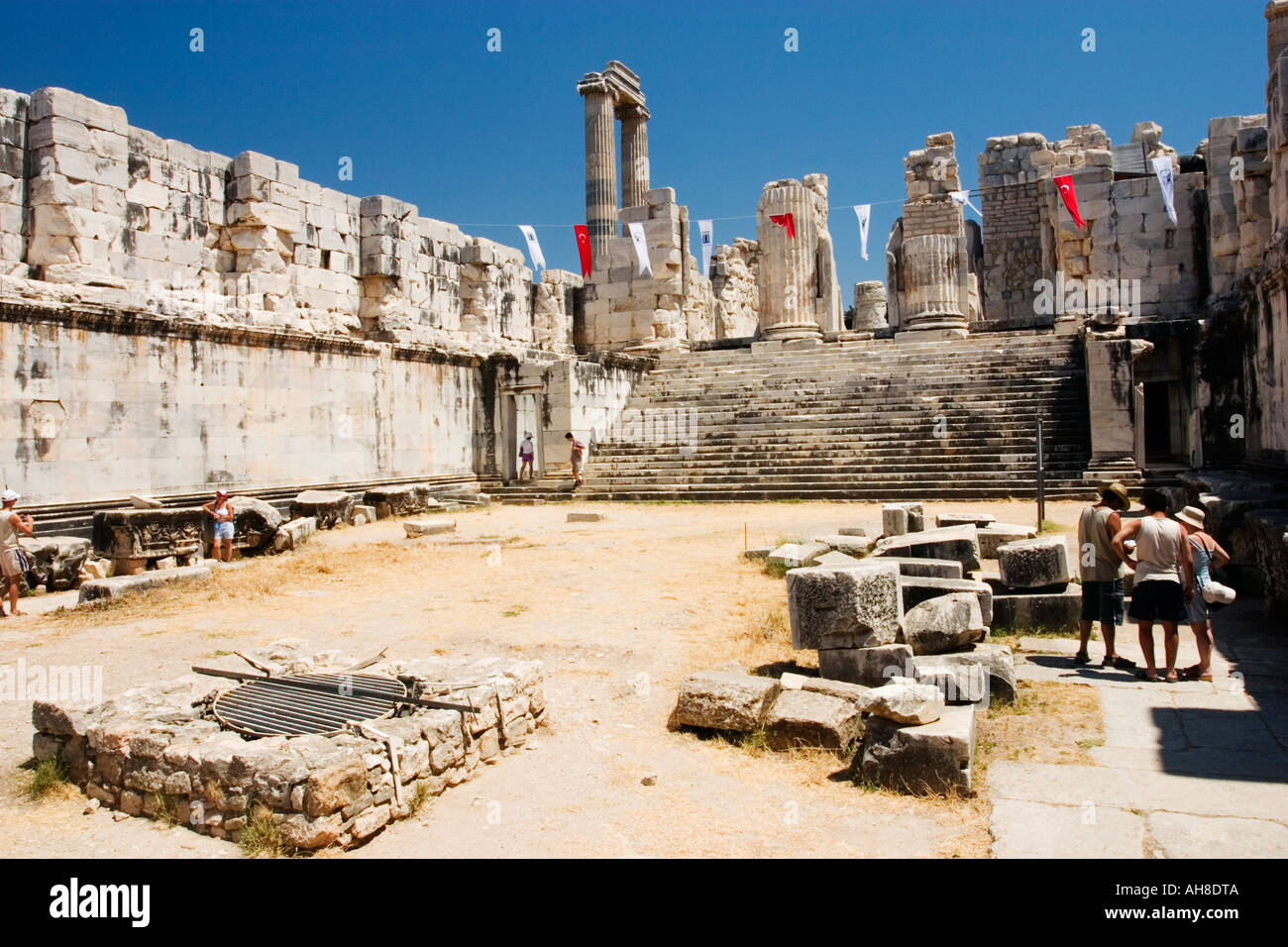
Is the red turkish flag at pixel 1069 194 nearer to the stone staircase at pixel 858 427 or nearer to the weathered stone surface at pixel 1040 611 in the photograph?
the stone staircase at pixel 858 427

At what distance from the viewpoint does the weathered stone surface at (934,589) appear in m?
6.70

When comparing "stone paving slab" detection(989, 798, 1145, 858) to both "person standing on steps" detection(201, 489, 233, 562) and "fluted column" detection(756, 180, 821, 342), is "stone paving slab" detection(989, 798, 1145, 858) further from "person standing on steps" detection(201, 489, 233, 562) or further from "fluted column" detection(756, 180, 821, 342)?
"fluted column" detection(756, 180, 821, 342)

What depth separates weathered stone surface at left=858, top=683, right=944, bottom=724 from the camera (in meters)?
4.43

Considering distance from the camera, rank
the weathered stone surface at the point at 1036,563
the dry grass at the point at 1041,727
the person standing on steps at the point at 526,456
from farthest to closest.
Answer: the person standing on steps at the point at 526,456, the weathered stone surface at the point at 1036,563, the dry grass at the point at 1041,727

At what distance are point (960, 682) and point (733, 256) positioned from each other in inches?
1171

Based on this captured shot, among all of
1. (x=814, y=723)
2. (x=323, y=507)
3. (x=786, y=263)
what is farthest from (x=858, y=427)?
(x=814, y=723)

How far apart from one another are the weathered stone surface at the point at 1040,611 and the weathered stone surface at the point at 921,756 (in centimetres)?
299

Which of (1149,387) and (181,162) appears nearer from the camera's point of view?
(181,162)

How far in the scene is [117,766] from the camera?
4.39m

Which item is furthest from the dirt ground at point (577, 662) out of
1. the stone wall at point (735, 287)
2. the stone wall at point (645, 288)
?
the stone wall at point (735, 287)

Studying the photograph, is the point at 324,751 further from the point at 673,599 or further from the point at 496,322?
the point at 496,322

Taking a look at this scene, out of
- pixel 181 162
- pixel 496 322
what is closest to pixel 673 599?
pixel 181 162

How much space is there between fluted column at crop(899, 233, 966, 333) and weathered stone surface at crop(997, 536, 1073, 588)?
49.3 ft

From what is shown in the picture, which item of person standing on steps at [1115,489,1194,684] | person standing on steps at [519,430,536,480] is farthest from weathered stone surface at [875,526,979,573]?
person standing on steps at [519,430,536,480]
